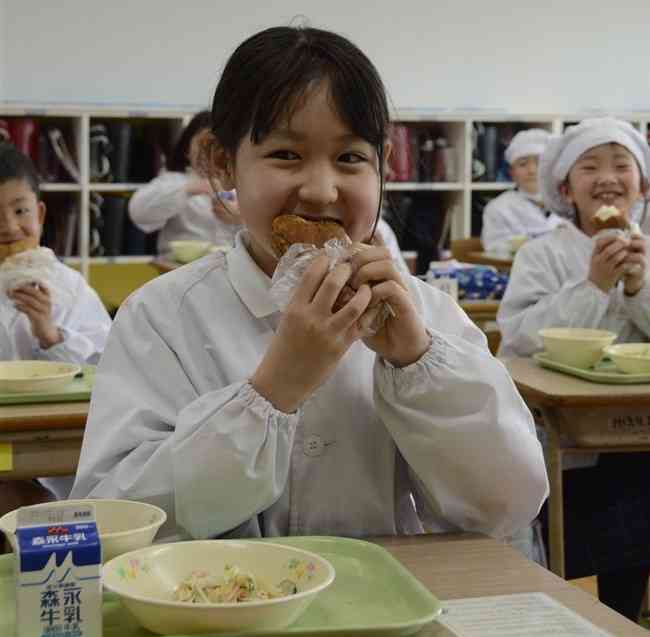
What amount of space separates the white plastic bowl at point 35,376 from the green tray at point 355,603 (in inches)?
47.5

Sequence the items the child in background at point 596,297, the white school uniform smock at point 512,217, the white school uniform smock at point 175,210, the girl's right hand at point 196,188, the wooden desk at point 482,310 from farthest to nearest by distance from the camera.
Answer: the white school uniform smock at point 512,217
the white school uniform smock at point 175,210
the girl's right hand at point 196,188
the wooden desk at point 482,310
the child in background at point 596,297

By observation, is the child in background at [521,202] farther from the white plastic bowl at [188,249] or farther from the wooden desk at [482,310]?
the wooden desk at [482,310]

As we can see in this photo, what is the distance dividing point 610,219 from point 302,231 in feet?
7.06

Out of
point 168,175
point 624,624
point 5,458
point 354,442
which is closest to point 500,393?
point 354,442

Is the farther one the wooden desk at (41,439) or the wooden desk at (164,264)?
the wooden desk at (164,264)

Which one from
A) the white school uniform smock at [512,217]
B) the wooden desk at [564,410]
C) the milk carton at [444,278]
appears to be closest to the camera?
the wooden desk at [564,410]

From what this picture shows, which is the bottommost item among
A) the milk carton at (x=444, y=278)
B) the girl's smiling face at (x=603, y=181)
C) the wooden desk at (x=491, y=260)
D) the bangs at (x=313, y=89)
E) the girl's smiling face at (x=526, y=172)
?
the wooden desk at (x=491, y=260)

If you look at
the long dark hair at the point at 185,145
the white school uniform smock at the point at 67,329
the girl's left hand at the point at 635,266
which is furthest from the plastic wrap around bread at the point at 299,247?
the long dark hair at the point at 185,145

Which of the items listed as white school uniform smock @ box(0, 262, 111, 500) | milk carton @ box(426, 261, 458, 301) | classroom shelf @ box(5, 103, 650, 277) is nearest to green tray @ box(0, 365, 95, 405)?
white school uniform smock @ box(0, 262, 111, 500)

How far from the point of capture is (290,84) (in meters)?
1.42

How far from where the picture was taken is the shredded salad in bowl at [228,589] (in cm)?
102

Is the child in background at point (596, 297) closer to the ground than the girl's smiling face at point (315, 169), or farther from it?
closer to the ground

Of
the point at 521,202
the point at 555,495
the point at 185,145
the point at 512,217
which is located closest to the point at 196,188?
the point at 185,145

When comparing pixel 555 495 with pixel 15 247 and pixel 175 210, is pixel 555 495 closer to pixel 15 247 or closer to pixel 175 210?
pixel 15 247
